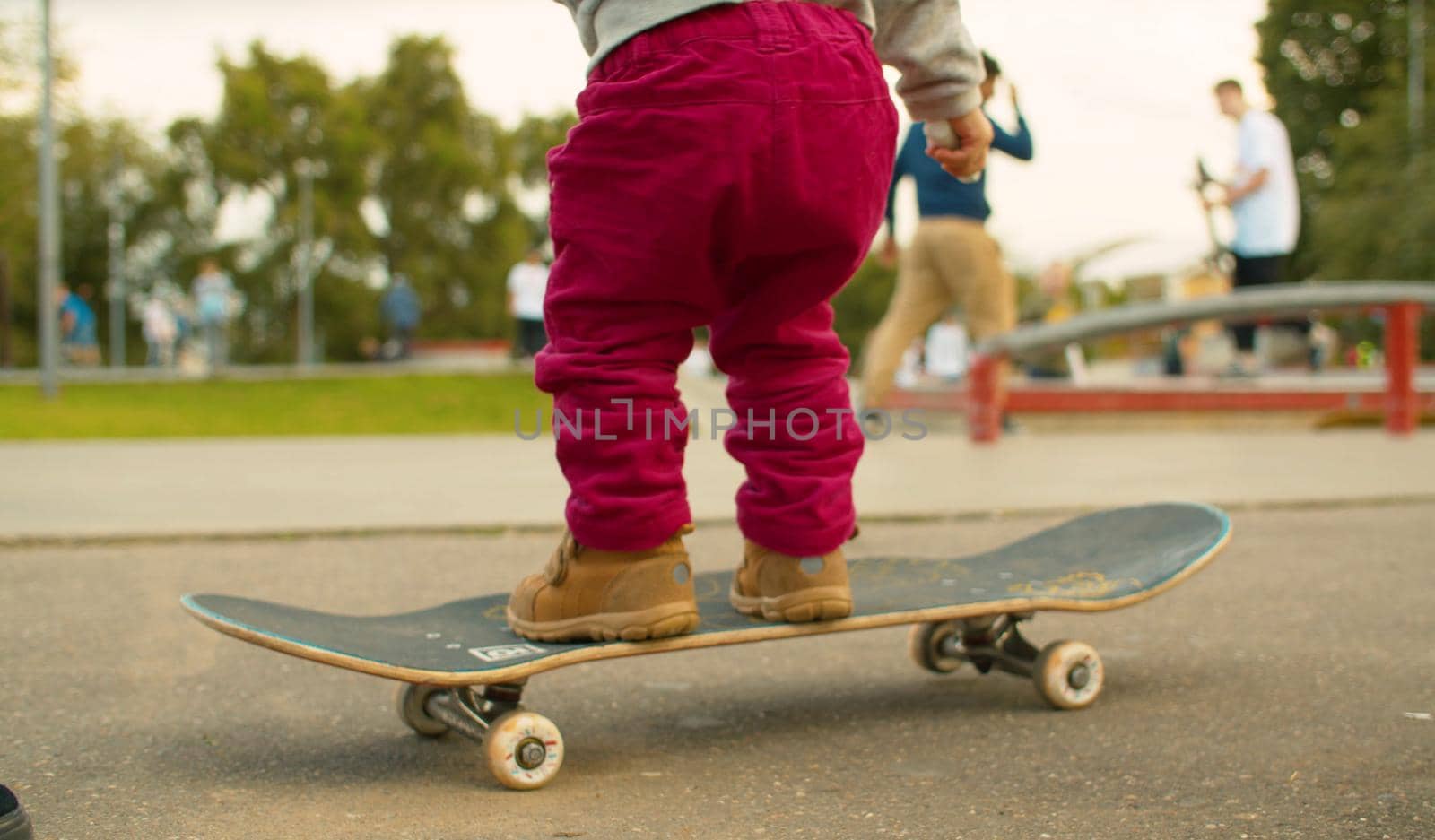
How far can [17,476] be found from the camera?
23.5 feet

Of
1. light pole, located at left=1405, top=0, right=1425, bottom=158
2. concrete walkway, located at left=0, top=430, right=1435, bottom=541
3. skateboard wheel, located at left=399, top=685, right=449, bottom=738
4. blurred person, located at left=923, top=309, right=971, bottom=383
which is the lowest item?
skateboard wheel, located at left=399, top=685, right=449, bottom=738

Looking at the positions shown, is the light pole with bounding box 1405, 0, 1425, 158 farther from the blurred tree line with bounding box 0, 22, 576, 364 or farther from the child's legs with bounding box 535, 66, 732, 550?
the child's legs with bounding box 535, 66, 732, 550

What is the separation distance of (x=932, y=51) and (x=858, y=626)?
100 cm

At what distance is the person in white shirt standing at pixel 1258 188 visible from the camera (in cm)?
853

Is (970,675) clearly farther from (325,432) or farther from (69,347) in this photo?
(69,347)

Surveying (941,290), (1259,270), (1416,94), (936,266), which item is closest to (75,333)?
(941,290)

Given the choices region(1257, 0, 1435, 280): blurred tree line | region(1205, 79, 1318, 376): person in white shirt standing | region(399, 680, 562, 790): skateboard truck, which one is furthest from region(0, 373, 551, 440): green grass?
region(1257, 0, 1435, 280): blurred tree line

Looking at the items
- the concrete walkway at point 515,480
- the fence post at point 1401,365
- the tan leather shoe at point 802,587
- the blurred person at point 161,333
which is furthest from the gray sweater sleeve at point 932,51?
the blurred person at point 161,333

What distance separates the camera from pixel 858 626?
8.30 feet

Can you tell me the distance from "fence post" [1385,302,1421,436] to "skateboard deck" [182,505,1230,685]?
6.54m

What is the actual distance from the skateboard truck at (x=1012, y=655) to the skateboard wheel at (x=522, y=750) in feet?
2.85

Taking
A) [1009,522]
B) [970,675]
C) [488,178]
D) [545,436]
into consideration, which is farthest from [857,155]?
[488,178]

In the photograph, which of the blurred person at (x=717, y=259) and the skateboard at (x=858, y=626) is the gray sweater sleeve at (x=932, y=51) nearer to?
the blurred person at (x=717, y=259)

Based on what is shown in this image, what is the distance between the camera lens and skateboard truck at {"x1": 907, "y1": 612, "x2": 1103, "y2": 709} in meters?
2.76
